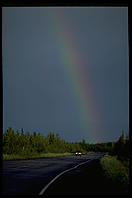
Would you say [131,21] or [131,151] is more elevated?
[131,21]

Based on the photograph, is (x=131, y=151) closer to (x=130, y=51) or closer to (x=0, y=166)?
(x=130, y=51)

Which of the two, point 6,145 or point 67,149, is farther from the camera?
point 67,149

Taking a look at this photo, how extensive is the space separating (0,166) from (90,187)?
3.72m

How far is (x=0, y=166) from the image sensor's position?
816 cm

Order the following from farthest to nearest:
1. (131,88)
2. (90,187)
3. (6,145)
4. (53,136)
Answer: (53,136), (6,145), (90,187), (131,88)

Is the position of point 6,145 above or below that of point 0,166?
below

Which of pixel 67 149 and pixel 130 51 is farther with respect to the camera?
pixel 67 149

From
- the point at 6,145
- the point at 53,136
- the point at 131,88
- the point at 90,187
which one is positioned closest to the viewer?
the point at 131,88

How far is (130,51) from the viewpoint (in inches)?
316
